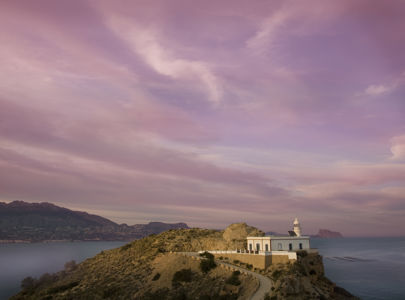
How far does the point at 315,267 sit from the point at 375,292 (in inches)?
2113

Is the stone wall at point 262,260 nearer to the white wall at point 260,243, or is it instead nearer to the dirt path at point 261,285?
the dirt path at point 261,285

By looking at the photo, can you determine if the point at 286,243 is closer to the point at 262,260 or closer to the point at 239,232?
the point at 262,260

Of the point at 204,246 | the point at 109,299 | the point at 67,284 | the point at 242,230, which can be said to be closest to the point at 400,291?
the point at 242,230

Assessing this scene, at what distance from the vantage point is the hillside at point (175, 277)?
169ft

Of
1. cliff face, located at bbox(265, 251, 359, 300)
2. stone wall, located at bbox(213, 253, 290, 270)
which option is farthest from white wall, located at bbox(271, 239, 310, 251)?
stone wall, located at bbox(213, 253, 290, 270)

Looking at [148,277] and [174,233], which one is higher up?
[174,233]

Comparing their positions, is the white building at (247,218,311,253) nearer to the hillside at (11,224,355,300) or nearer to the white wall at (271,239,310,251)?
the white wall at (271,239,310,251)

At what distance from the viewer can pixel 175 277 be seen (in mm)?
62656

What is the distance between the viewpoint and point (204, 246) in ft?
287

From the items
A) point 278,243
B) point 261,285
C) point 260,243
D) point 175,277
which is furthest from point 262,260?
point 175,277

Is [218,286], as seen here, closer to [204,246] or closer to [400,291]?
[204,246]

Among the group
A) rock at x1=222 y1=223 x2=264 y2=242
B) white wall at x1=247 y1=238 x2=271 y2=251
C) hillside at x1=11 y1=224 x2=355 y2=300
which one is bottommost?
hillside at x1=11 y1=224 x2=355 y2=300

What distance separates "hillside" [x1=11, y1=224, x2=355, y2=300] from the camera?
5166cm

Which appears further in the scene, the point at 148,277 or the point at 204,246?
the point at 204,246
